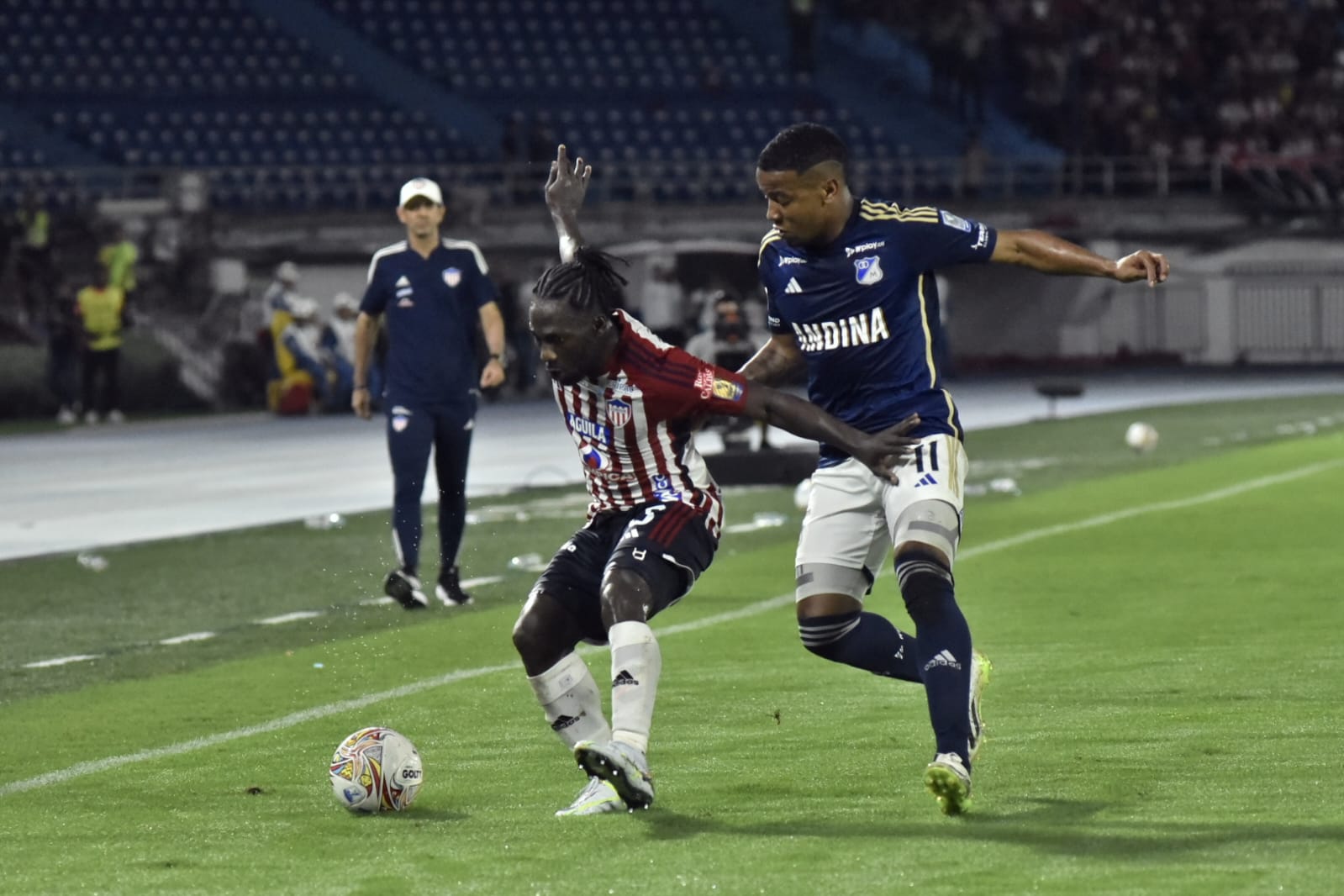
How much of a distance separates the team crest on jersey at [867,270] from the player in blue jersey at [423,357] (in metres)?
5.23

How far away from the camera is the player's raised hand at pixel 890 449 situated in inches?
246

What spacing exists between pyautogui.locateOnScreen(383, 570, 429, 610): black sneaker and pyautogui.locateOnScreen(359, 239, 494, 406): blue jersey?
35.9 inches

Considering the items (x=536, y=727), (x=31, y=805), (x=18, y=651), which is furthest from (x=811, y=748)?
(x=18, y=651)

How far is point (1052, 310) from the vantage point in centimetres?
4466

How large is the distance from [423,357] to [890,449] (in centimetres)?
569

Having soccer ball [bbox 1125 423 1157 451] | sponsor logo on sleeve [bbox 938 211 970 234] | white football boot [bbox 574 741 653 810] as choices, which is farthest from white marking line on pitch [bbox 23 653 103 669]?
soccer ball [bbox 1125 423 1157 451]

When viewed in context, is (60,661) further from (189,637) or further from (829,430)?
(829,430)

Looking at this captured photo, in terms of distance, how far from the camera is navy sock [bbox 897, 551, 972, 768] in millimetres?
5953

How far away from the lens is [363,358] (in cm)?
1180

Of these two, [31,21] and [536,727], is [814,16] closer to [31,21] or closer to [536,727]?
[31,21]

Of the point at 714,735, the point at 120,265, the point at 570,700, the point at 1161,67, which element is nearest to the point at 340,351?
the point at 120,265

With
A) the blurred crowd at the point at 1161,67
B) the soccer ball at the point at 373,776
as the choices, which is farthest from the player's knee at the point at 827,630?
the blurred crowd at the point at 1161,67

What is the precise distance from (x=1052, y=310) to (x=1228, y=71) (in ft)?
19.8

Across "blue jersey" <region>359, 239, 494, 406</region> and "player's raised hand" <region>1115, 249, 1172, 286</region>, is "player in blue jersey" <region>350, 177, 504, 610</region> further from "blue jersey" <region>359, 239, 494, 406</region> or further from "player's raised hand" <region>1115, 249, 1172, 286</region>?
"player's raised hand" <region>1115, 249, 1172, 286</region>
